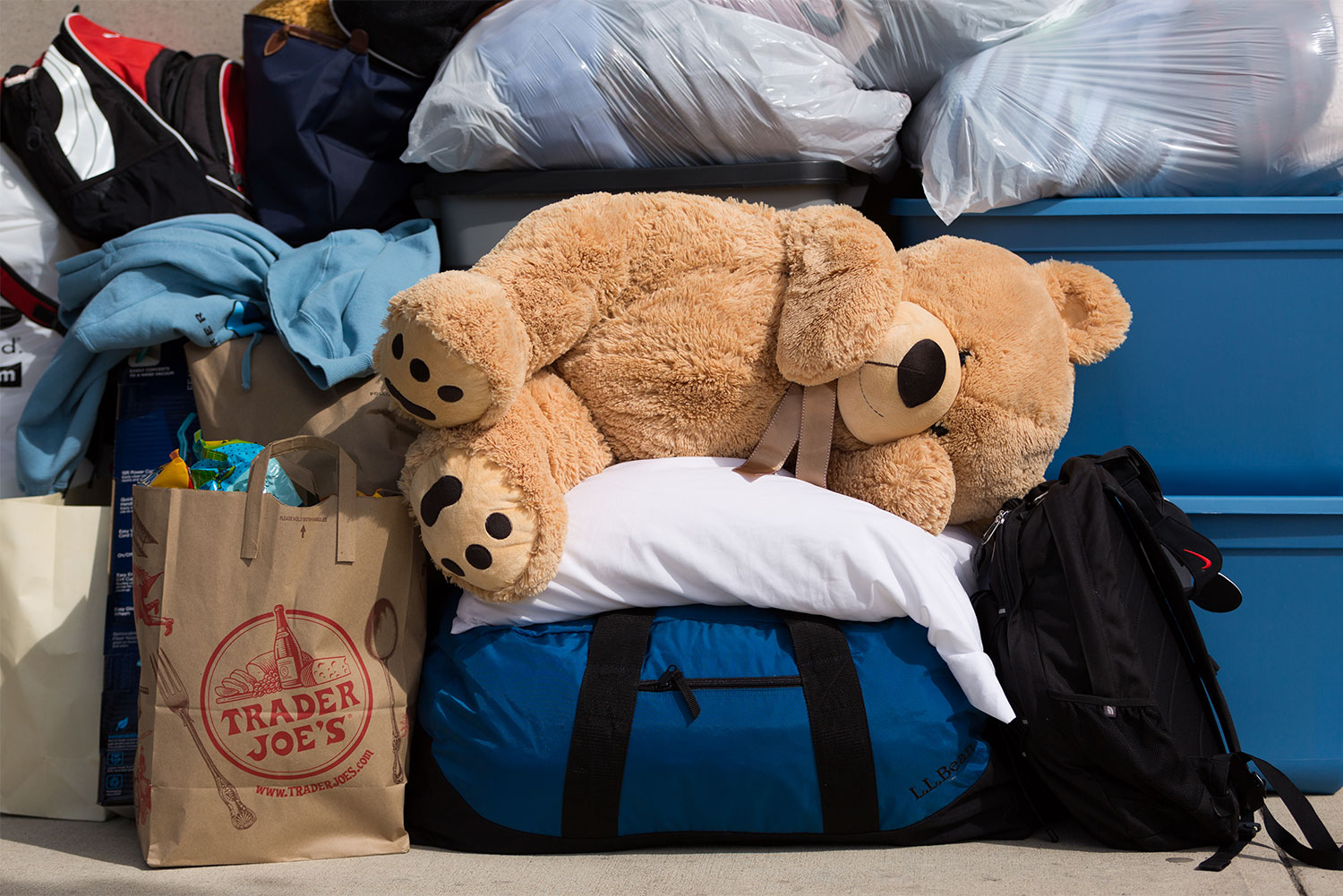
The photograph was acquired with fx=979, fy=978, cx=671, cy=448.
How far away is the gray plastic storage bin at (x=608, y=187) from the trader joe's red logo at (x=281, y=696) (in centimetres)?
67

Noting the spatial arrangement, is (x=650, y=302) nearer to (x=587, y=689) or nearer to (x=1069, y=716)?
(x=587, y=689)

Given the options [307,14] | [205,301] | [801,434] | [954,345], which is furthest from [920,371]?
[307,14]

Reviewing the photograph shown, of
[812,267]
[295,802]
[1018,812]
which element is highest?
[812,267]

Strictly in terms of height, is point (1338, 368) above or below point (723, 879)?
above

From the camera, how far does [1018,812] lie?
1.36 metres

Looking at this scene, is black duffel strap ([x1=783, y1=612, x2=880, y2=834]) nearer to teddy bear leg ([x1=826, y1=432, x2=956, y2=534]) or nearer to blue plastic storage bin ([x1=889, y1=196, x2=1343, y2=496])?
teddy bear leg ([x1=826, y1=432, x2=956, y2=534])

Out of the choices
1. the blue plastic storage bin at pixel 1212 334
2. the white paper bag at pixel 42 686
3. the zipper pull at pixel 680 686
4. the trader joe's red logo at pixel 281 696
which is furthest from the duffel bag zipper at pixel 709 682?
the white paper bag at pixel 42 686

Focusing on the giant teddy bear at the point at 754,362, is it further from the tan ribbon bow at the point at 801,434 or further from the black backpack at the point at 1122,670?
the black backpack at the point at 1122,670

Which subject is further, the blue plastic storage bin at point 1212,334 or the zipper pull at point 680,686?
the blue plastic storage bin at point 1212,334

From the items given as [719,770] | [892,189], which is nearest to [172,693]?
[719,770]

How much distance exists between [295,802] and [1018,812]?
0.98 m

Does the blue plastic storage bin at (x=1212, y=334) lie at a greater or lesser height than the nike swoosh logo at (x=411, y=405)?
greater

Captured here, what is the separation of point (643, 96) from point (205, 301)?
0.75m

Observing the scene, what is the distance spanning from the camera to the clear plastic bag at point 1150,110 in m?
1.39
